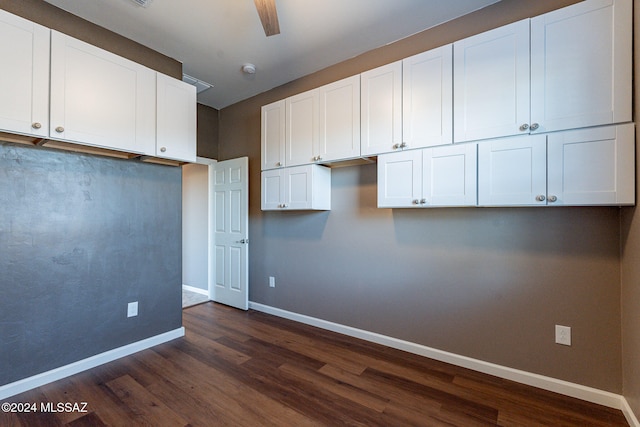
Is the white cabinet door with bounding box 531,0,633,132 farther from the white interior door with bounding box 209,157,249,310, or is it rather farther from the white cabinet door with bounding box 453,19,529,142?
the white interior door with bounding box 209,157,249,310

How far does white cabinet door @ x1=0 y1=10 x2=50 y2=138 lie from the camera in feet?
5.79

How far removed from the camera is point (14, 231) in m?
2.00

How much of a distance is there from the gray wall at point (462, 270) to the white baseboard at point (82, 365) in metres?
1.29

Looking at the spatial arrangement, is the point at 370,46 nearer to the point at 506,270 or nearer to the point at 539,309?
the point at 506,270

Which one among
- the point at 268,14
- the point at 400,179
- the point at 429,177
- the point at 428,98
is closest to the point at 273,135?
the point at 268,14

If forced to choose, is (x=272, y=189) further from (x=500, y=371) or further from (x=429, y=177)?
(x=500, y=371)

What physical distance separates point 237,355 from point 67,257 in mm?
1592

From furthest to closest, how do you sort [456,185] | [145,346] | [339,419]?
1. [145,346]
2. [456,185]
3. [339,419]

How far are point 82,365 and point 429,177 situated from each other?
3154 mm

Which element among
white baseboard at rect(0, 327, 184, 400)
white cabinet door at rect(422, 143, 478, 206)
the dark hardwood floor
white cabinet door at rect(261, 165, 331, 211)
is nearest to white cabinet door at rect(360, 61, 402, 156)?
white cabinet door at rect(422, 143, 478, 206)

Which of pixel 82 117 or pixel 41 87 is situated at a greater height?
pixel 41 87

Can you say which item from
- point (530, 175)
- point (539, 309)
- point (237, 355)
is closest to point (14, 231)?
point (237, 355)

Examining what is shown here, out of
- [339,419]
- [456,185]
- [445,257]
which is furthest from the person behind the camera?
[445,257]

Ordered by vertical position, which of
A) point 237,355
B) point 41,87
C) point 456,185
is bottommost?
point 237,355
